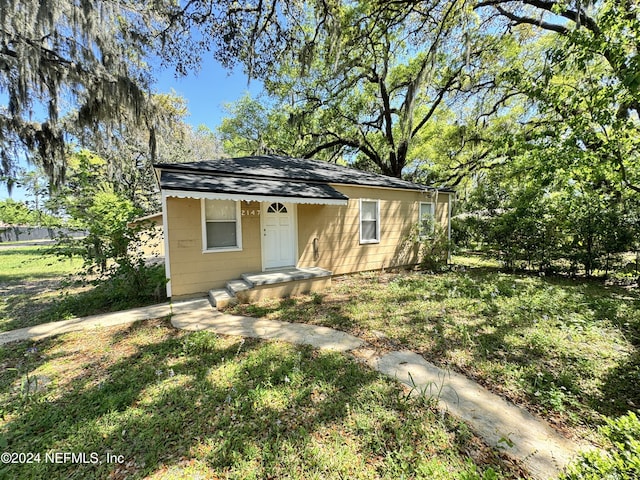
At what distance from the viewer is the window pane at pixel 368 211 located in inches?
327

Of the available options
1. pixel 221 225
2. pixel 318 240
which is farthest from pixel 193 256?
pixel 318 240

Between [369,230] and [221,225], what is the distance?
4.52m

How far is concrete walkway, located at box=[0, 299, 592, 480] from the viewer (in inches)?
82.1

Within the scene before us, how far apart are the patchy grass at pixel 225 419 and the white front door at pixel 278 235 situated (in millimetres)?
3449

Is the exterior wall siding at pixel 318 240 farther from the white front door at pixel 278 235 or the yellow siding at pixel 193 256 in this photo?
the white front door at pixel 278 235

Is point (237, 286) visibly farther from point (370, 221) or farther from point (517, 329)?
point (517, 329)

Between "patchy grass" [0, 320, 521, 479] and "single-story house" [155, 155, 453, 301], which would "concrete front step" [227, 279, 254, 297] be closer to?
"single-story house" [155, 155, 453, 301]

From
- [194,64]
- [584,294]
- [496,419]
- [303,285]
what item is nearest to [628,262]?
[584,294]

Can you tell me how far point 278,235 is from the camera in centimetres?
695

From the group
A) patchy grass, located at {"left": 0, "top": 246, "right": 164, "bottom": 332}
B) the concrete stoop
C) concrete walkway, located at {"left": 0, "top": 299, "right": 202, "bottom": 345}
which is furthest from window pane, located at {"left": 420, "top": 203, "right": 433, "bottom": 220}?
patchy grass, located at {"left": 0, "top": 246, "right": 164, "bottom": 332}

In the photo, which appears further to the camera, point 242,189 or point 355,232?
point 355,232

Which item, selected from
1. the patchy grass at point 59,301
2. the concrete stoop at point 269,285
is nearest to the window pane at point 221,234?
the concrete stoop at point 269,285

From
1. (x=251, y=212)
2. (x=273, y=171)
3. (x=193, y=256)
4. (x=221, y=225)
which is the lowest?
(x=193, y=256)

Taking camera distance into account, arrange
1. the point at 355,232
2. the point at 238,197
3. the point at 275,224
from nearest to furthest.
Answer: the point at 238,197
the point at 275,224
the point at 355,232
